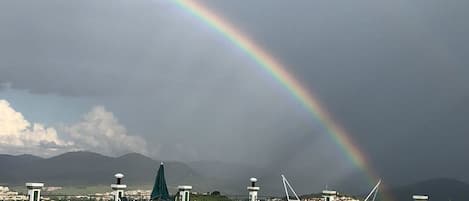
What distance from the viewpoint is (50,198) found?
27.5 meters

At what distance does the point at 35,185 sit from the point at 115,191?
2.74 meters

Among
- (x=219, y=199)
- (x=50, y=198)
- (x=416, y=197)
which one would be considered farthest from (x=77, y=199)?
(x=219, y=199)

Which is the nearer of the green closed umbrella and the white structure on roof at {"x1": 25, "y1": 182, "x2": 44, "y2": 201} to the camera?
the white structure on roof at {"x1": 25, "y1": 182, "x2": 44, "y2": 201}

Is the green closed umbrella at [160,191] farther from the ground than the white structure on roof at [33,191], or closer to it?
farther from the ground

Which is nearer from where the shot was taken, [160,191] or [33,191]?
[33,191]

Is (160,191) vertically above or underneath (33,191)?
above

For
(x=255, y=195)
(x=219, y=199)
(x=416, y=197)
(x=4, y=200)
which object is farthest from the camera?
(x=219, y=199)

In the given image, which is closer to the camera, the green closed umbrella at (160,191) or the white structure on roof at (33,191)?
the white structure on roof at (33,191)

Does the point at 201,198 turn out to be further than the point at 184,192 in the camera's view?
Yes

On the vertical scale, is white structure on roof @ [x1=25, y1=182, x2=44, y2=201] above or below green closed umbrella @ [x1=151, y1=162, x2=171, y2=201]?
below

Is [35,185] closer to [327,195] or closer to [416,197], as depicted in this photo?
[327,195]

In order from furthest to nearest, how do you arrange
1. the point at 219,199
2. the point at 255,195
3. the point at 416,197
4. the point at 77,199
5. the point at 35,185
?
the point at 219,199
the point at 77,199
the point at 255,195
the point at 416,197
the point at 35,185

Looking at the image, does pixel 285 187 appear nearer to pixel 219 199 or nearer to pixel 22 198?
pixel 22 198

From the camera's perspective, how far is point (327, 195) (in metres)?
23.1
